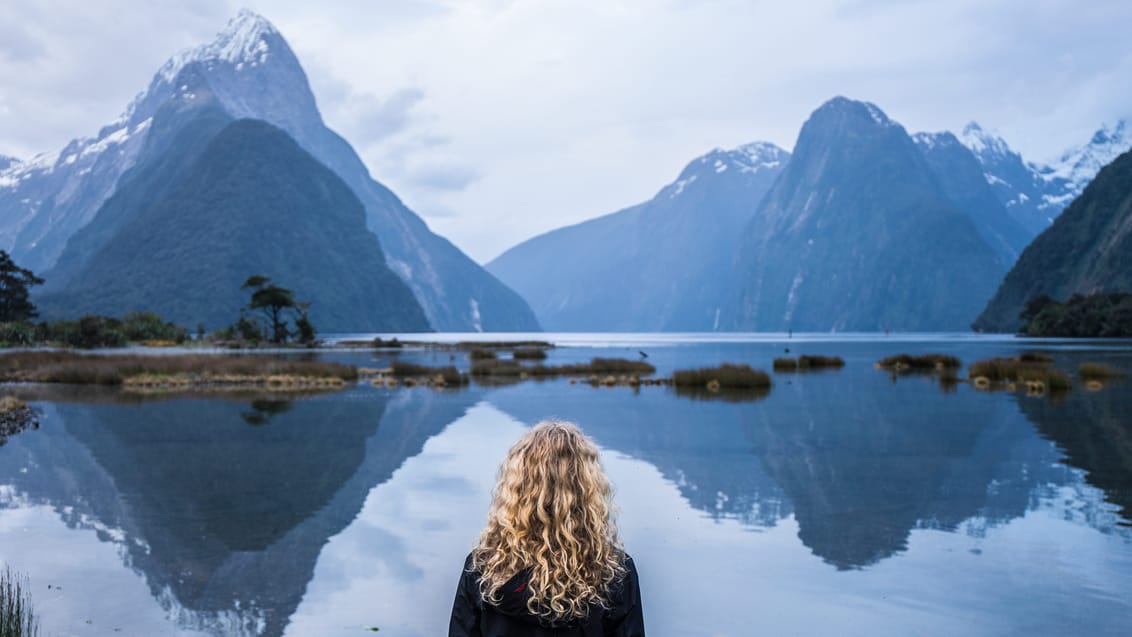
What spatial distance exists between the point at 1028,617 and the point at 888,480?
863 cm

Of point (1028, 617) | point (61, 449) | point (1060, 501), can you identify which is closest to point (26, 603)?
point (1028, 617)

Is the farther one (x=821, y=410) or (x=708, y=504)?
(x=821, y=410)

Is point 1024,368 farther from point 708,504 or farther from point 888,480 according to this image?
point 708,504

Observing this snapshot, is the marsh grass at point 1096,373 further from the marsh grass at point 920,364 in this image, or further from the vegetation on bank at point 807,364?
the vegetation on bank at point 807,364

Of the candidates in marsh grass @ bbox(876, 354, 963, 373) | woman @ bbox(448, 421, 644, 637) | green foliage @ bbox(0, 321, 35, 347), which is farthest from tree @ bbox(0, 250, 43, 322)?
woman @ bbox(448, 421, 644, 637)

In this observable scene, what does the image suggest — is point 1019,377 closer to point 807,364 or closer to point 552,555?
point 807,364

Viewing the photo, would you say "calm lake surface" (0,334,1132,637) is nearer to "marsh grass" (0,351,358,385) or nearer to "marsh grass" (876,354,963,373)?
"marsh grass" (0,351,358,385)

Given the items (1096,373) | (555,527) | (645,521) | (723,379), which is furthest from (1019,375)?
(555,527)

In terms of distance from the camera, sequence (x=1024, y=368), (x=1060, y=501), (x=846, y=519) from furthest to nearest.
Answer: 1. (x=1024, y=368)
2. (x=1060, y=501)
3. (x=846, y=519)

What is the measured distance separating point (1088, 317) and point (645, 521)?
420 feet

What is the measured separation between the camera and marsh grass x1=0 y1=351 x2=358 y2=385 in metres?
44.8

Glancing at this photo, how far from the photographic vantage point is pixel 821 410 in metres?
33.1

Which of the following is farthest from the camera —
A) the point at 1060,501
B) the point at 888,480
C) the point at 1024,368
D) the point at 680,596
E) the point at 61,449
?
the point at 1024,368

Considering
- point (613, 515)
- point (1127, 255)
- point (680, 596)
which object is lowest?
point (680, 596)
